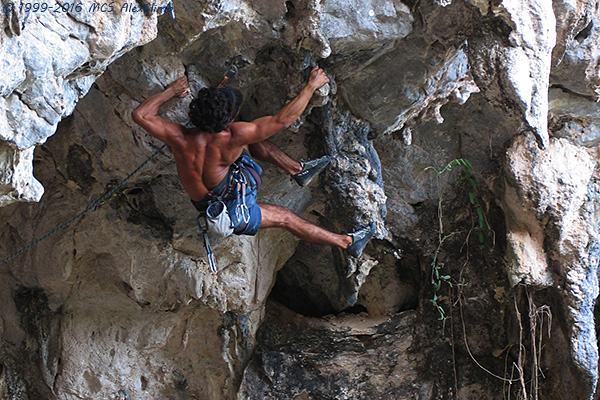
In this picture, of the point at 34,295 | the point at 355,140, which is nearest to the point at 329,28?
the point at 355,140

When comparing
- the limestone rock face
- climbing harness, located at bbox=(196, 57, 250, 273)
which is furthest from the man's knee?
the limestone rock face

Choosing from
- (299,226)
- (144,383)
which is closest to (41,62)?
(299,226)

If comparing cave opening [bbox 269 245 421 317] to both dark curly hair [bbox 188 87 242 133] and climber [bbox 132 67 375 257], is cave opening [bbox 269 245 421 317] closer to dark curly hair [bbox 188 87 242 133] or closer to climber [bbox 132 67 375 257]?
climber [bbox 132 67 375 257]

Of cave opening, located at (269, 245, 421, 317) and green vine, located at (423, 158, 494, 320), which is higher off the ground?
green vine, located at (423, 158, 494, 320)

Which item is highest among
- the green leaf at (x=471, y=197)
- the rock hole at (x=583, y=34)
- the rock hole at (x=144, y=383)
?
the rock hole at (x=583, y=34)

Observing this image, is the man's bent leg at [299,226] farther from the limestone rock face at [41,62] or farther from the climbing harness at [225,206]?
the limestone rock face at [41,62]

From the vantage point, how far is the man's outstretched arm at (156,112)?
10.0ft

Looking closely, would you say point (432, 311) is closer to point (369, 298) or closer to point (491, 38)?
point (369, 298)

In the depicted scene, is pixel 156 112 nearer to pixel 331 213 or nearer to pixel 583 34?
pixel 331 213

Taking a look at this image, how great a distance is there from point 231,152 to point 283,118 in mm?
324

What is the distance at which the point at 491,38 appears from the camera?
3.16 metres

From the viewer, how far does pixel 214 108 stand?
3023mm

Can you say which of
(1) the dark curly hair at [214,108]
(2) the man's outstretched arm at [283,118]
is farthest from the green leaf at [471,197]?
(1) the dark curly hair at [214,108]

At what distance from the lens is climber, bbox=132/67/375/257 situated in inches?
120
